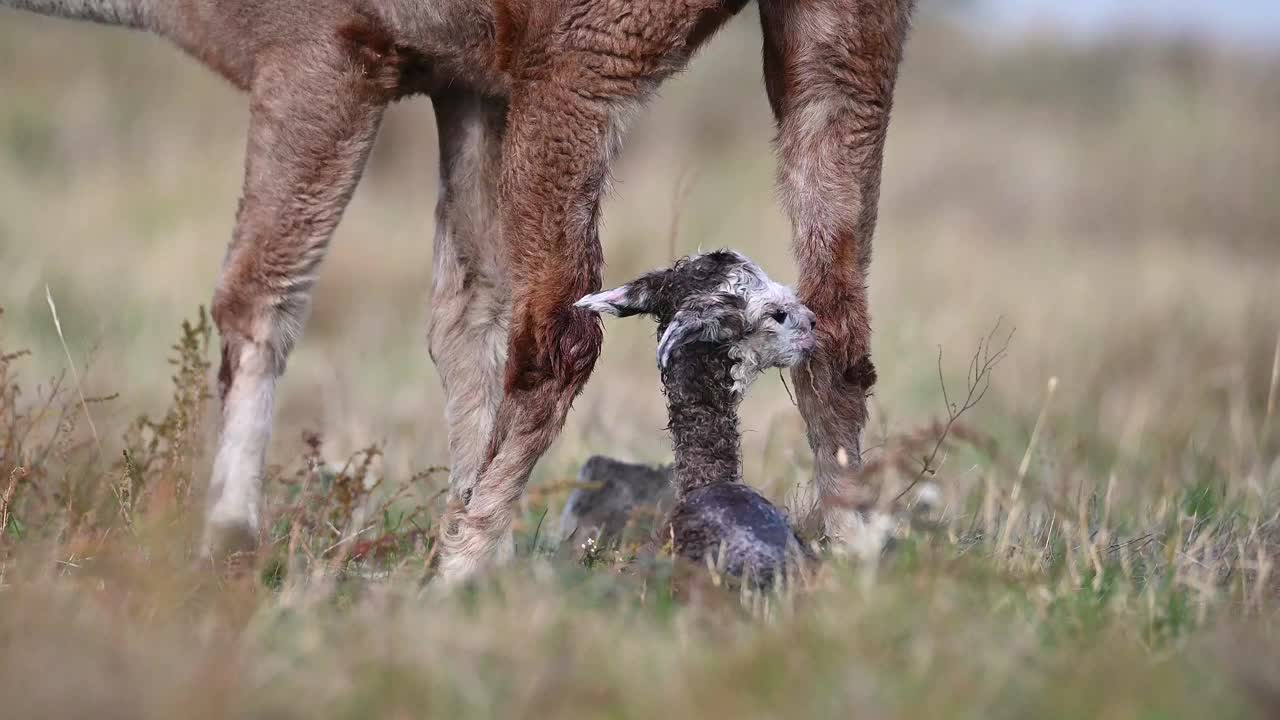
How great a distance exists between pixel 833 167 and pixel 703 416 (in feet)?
2.84

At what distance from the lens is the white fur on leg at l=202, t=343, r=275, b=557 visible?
163 inches

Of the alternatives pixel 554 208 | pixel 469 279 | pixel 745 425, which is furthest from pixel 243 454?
pixel 745 425

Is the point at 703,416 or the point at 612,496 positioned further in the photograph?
the point at 612,496

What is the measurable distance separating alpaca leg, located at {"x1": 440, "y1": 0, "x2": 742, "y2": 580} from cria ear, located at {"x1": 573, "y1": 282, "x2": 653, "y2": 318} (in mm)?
223

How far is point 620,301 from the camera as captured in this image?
3.80 meters

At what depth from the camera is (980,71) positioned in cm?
2038

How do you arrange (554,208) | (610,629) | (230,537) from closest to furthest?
(610,629), (554,208), (230,537)

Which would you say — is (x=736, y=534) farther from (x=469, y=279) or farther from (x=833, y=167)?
(x=469, y=279)

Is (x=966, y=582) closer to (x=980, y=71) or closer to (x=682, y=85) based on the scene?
(x=682, y=85)

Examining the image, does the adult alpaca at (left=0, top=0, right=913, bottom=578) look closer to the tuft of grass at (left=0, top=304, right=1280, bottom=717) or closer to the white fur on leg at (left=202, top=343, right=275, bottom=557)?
the white fur on leg at (left=202, top=343, right=275, bottom=557)

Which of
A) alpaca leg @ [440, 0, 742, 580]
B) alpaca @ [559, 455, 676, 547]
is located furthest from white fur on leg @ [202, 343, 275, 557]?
alpaca @ [559, 455, 676, 547]

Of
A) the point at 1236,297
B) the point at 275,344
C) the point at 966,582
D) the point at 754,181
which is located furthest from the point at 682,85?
the point at 966,582

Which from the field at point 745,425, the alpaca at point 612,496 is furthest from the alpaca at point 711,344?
the alpaca at point 612,496

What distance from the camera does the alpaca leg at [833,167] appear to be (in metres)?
4.07
